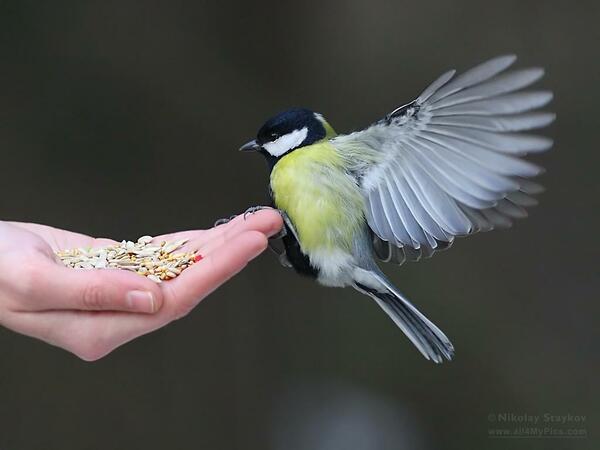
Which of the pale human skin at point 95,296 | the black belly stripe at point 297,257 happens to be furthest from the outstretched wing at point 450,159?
the pale human skin at point 95,296

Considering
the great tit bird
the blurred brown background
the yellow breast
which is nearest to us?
the great tit bird

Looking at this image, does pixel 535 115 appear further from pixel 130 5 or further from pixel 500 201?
pixel 130 5

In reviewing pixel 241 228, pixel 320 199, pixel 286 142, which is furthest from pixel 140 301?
pixel 286 142

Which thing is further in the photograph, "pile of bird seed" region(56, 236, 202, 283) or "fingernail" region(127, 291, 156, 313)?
"pile of bird seed" region(56, 236, 202, 283)

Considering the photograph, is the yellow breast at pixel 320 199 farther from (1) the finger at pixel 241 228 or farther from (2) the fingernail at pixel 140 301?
(2) the fingernail at pixel 140 301

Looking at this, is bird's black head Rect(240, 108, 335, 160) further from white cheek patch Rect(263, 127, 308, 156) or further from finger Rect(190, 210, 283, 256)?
finger Rect(190, 210, 283, 256)

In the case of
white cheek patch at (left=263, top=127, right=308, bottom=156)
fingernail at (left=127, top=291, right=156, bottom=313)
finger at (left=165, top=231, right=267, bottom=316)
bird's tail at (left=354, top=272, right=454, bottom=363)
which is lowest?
bird's tail at (left=354, top=272, right=454, bottom=363)

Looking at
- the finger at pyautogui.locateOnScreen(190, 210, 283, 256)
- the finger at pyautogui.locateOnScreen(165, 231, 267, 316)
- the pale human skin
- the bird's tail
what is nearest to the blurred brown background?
the bird's tail

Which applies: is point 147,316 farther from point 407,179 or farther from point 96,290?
point 407,179
